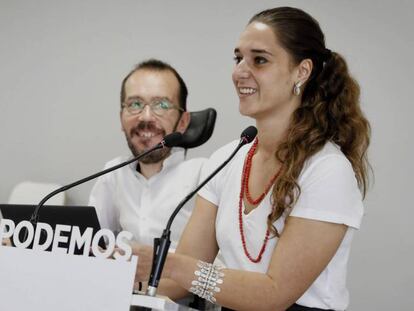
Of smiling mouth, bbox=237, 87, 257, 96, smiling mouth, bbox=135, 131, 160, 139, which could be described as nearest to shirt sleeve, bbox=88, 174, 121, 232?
smiling mouth, bbox=135, 131, 160, 139

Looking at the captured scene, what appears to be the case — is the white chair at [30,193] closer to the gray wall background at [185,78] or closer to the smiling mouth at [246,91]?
the gray wall background at [185,78]

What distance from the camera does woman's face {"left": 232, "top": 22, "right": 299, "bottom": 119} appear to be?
4.82 ft

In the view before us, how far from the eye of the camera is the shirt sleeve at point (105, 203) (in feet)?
7.42

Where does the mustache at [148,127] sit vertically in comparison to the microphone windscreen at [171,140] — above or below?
above

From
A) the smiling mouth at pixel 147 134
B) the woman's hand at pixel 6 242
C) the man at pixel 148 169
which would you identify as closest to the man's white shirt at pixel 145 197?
the man at pixel 148 169

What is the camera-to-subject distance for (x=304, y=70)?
1509 millimetres

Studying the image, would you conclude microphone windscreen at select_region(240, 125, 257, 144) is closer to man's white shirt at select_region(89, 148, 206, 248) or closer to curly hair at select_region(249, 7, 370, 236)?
curly hair at select_region(249, 7, 370, 236)

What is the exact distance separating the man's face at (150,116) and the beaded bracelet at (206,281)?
1.05 m

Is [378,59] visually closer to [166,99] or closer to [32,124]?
[166,99]

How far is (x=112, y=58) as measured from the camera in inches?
126

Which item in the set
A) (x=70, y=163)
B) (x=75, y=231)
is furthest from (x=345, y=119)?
(x=70, y=163)

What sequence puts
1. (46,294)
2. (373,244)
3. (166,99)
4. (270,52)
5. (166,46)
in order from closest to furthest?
1. (46,294)
2. (270,52)
3. (166,99)
4. (373,244)
5. (166,46)

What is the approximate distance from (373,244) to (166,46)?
4.65 ft

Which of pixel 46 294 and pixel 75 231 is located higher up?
pixel 75 231
